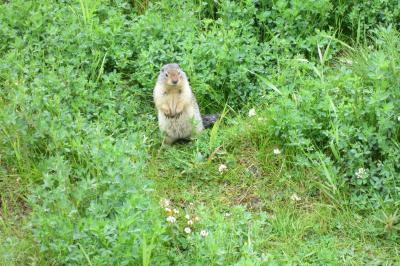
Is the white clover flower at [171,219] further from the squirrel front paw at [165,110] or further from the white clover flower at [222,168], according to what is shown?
the squirrel front paw at [165,110]

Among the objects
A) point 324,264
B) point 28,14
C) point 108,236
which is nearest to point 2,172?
point 108,236

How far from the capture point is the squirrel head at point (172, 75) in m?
5.63

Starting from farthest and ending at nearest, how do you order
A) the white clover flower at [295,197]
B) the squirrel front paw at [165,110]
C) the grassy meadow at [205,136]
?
the squirrel front paw at [165,110] < the white clover flower at [295,197] < the grassy meadow at [205,136]

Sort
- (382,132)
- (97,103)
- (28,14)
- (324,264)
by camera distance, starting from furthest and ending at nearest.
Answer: (28,14)
(97,103)
(382,132)
(324,264)

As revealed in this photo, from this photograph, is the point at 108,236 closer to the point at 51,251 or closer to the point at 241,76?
the point at 51,251

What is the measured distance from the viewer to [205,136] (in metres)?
5.75

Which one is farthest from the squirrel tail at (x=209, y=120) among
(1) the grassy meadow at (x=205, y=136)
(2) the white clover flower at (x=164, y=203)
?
(2) the white clover flower at (x=164, y=203)

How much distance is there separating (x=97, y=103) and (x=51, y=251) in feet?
5.91

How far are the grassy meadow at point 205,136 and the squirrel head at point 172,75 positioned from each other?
1.04 feet

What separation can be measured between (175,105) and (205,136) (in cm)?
36

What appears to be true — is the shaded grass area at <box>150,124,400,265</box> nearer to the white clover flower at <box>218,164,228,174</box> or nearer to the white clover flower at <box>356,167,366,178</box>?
the white clover flower at <box>218,164,228,174</box>

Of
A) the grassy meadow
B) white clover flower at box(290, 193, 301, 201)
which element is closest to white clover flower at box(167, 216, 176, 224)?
the grassy meadow

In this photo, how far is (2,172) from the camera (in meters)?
5.21

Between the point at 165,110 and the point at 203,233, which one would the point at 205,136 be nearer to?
the point at 165,110
